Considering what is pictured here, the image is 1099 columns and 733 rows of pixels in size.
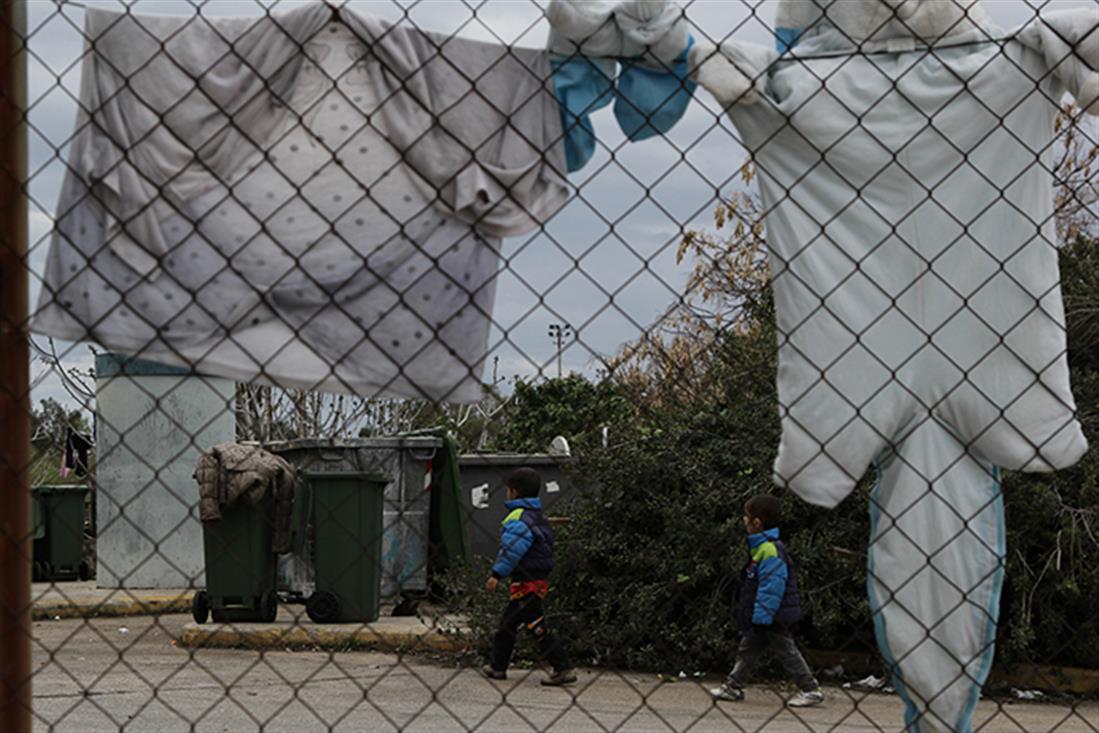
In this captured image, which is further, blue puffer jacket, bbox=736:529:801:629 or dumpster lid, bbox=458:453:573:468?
dumpster lid, bbox=458:453:573:468

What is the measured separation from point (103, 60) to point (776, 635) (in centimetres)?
602

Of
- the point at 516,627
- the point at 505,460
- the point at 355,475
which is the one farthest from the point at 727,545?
the point at 505,460

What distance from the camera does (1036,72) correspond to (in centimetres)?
330

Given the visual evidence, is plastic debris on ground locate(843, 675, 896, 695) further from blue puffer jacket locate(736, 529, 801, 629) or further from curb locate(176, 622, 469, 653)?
curb locate(176, 622, 469, 653)

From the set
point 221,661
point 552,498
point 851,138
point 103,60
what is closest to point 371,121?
point 103,60

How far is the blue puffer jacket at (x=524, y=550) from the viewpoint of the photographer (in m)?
8.75

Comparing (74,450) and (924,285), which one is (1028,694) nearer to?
(924,285)

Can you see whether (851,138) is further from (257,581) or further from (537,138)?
(257,581)

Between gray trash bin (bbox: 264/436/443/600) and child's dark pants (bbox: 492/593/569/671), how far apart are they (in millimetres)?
3232

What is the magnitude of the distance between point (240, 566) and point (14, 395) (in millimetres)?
8563

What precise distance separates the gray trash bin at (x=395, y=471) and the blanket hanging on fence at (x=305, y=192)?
8.98 metres

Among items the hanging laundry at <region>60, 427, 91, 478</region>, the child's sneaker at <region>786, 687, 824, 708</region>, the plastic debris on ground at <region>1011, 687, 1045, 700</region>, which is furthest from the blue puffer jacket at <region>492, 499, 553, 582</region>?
the hanging laundry at <region>60, 427, 91, 478</region>

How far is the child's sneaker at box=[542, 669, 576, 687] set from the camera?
8422 mm

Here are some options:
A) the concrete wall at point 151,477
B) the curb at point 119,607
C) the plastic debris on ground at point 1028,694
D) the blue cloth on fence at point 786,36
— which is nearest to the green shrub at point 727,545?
the plastic debris on ground at point 1028,694
